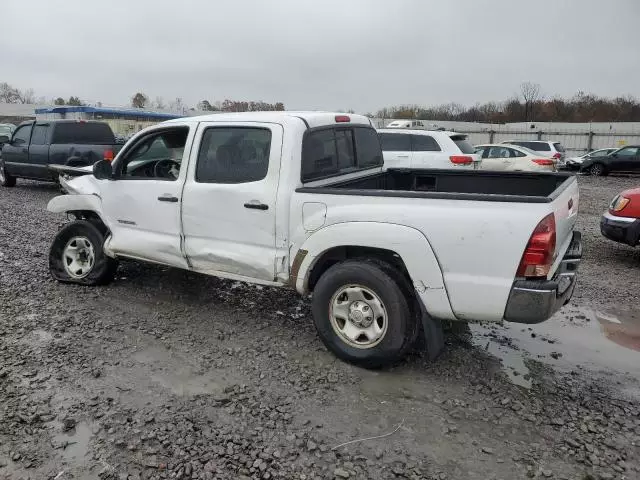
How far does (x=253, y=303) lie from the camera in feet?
17.9

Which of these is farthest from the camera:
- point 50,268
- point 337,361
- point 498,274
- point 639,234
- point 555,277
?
point 639,234

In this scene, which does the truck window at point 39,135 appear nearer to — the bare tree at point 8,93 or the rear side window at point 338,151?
the rear side window at point 338,151

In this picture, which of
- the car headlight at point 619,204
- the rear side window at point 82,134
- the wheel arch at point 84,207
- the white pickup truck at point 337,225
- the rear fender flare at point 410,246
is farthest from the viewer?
the rear side window at point 82,134

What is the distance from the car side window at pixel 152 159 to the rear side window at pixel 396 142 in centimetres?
759

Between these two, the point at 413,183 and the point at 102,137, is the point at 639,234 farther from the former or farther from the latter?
the point at 102,137

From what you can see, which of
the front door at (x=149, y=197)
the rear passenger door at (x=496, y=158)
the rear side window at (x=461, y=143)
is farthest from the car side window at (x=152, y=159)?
the rear passenger door at (x=496, y=158)

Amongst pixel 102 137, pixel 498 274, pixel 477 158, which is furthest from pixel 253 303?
pixel 102 137

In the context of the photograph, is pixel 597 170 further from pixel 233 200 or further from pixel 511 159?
pixel 233 200

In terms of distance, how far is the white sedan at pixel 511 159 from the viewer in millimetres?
17594

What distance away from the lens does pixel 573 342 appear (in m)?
4.67

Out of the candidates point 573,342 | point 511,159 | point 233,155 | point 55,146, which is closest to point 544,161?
point 511,159

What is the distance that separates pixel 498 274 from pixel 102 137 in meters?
12.2

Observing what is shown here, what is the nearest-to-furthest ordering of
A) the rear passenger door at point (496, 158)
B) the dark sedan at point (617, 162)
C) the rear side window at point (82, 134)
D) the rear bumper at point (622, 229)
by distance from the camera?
the rear bumper at point (622, 229) < the rear side window at point (82, 134) < the rear passenger door at point (496, 158) < the dark sedan at point (617, 162)

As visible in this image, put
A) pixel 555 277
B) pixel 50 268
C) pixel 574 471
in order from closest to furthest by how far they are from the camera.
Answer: pixel 574 471, pixel 555 277, pixel 50 268
